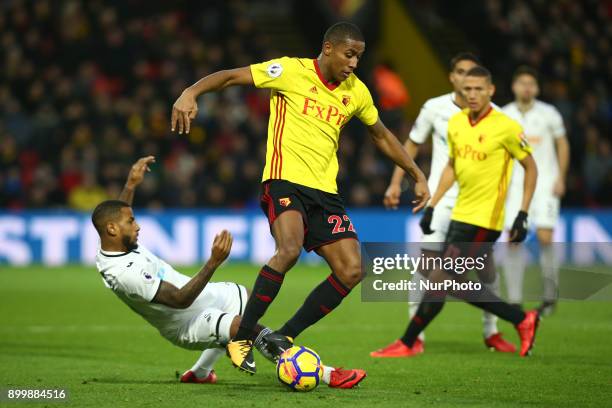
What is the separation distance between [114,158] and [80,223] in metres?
1.33

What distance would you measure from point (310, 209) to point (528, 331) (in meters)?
2.47

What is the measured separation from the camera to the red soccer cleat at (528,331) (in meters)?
8.18

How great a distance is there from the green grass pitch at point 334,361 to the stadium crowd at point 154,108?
4.97 metres

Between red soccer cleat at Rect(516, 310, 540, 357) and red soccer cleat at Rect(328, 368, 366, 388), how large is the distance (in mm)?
2096

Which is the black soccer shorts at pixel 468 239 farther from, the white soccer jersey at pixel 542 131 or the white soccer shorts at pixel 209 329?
the white soccer jersey at pixel 542 131

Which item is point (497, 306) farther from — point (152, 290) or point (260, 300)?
point (152, 290)

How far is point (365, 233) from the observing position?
1730cm

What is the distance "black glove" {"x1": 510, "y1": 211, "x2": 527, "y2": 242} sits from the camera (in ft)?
26.3

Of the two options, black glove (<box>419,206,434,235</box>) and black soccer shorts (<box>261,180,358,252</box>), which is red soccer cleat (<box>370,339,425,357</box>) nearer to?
black glove (<box>419,206,434,235</box>)

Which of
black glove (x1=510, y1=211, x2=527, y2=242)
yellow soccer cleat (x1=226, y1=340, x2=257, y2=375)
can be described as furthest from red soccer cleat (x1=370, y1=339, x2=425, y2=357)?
yellow soccer cleat (x1=226, y1=340, x2=257, y2=375)

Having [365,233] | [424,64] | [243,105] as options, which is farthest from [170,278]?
[424,64]

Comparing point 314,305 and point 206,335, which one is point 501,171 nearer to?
point 314,305

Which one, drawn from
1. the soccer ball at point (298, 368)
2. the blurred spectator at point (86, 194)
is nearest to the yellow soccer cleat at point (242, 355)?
the soccer ball at point (298, 368)

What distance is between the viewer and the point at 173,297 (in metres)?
6.55
